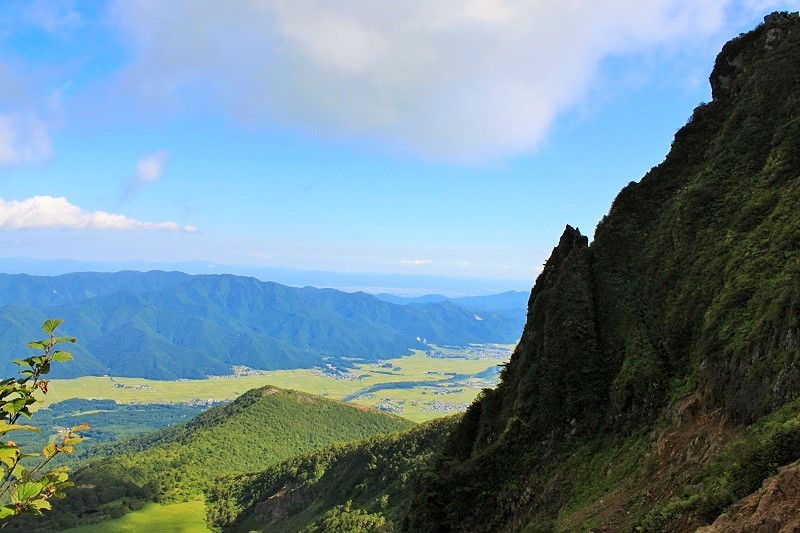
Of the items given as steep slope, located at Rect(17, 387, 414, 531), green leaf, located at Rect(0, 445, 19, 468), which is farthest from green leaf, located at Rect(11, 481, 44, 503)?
steep slope, located at Rect(17, 387, 414, 531)

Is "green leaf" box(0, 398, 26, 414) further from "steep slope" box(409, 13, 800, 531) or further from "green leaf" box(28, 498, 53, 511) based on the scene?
"steep slope" box(409, 13, 800, 531)

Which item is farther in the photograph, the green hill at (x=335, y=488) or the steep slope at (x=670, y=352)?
the green hill at (x=335, y=488)

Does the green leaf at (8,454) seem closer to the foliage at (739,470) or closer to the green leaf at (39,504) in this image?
the green leaf at (39,504)

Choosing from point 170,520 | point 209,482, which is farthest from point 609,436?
point 209,482

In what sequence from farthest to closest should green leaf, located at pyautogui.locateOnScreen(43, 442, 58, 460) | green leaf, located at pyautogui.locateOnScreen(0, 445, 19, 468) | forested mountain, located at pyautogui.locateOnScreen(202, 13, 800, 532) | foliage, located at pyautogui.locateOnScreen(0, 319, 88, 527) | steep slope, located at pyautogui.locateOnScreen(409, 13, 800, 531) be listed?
steep slope, located at pyautogui.locateOnScreen(409, 13, 800, 531)
forested mountain, located at pyautogui.locateOnScreen(202, 13, 800, 532)
green leaf, located at pyautogui.locateOnScreen(43, 442, 58, 460)
foliage, located at pyautogui.locateOnScreen(0, 319, 88, 527)
green leaf, located at pyautogui.locateOnScreen(0, 445, 19, 468)

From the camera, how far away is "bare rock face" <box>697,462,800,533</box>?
35.0 feet

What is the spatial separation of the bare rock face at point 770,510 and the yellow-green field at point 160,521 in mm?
131942

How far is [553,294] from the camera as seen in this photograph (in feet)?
117

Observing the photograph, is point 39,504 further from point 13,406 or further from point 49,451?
point 13,406

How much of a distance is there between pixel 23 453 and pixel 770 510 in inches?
527

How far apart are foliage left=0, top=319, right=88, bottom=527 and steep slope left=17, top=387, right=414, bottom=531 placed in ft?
483

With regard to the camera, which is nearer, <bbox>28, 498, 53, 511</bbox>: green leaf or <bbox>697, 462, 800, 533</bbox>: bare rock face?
<bbox>28, 498, 53, 511</bbox>: green leaf

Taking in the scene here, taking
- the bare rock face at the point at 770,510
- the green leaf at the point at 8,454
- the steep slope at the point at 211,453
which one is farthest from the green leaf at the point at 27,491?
the steep slope at the point at 211,453

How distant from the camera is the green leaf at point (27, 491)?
5.89 meters
